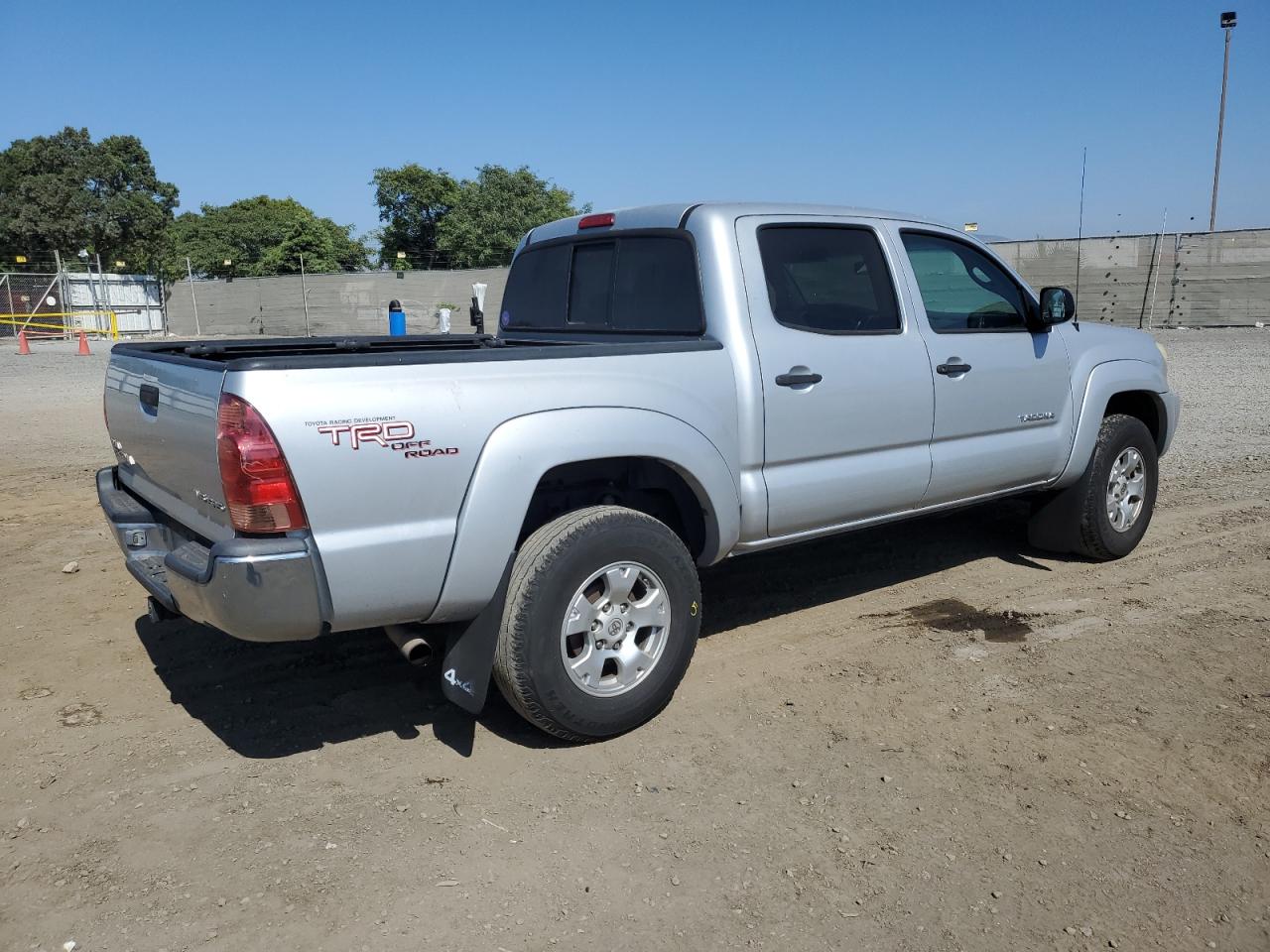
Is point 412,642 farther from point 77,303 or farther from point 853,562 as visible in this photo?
point 77,303

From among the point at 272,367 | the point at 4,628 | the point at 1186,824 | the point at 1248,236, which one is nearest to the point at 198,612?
the point at 272,367

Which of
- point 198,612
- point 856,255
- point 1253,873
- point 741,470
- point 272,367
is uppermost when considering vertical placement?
point 856,255

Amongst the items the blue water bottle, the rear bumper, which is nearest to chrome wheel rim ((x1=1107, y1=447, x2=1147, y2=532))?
the rear bumper

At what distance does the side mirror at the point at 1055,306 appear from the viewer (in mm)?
5051

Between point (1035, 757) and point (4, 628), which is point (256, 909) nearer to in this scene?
point (1035, 757)

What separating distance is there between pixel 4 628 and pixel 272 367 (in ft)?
9.67

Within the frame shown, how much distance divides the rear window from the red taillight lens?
82 millimetres

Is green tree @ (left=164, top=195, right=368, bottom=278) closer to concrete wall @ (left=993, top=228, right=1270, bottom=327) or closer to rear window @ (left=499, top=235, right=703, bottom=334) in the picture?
concrete wall @ (left=993, top=228, right=1270, bottom=327)

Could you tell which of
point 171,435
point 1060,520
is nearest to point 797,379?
point 171,435

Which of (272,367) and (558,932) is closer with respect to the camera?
(558,932)

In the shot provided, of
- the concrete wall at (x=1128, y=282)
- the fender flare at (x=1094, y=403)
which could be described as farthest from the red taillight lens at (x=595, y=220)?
the concrete wall at (x=1128, y=282)

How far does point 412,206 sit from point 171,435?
60.3 m

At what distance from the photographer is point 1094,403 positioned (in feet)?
17.8

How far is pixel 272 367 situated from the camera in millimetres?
2852
